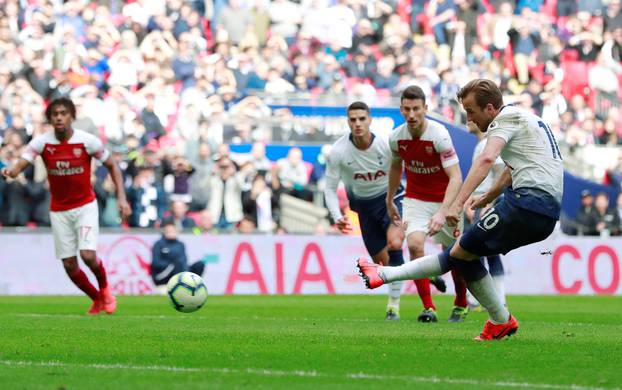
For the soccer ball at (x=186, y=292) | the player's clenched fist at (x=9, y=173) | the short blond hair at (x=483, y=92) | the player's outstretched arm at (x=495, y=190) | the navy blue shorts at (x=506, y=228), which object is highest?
the short blond hair at (x=483, y=92)

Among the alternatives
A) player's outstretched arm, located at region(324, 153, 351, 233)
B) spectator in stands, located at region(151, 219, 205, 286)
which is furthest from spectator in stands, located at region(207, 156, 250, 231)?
player's outstretched arm, located at region(324, 153, 351, 233)

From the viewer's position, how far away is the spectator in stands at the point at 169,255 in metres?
22.5

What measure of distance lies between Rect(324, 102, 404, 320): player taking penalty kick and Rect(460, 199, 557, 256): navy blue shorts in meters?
4.70

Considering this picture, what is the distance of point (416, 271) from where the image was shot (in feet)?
35.6

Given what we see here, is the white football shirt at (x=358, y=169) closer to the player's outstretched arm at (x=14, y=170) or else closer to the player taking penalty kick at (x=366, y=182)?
the player taking penalty kick at (x=366, y=182)

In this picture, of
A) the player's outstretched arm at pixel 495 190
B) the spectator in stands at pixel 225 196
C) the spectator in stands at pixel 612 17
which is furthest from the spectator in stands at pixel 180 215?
the spectator in stands at pixel 612 17

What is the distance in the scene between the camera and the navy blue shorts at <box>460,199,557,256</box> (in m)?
10.3

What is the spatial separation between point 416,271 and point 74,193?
6314 mm

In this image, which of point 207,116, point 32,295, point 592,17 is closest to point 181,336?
point 32,295

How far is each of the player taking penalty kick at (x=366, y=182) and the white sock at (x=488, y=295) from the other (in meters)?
4.28

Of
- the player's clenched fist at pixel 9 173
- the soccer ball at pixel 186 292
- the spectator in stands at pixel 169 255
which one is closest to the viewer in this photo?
the soccer ball at pixel 186 292

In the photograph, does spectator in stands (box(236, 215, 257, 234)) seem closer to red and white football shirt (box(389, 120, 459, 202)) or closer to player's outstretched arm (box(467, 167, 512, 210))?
red and white football shirt (box(389, 120, 459, 202))

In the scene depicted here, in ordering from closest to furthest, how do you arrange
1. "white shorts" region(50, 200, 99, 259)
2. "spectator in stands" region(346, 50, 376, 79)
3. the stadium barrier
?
"white shorts" region(50, 200, 99, 259) → the stadium barrier → "spectator in stands" region(346, 50, 376, 79)

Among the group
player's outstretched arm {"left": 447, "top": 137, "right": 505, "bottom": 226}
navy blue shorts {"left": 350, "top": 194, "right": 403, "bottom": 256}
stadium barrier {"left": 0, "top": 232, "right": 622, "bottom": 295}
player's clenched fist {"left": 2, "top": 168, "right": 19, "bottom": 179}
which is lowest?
stadium barrier {"left": 0, "top": 232, "right": 622, "bottom": 295}
